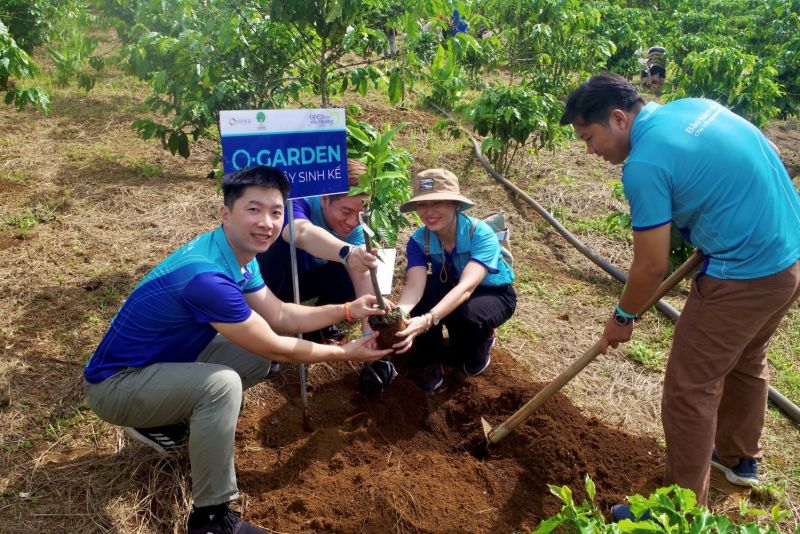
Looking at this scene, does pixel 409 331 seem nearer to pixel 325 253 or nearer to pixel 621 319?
pixel 325 253

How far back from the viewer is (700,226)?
86.7 inches

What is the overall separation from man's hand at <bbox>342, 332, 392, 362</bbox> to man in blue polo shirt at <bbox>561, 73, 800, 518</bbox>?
1.03 meters

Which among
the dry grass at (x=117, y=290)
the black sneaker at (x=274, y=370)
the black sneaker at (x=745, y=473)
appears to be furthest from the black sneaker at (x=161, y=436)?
the black sneaker at (x=745, y=473)

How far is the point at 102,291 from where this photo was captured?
4.05 metres

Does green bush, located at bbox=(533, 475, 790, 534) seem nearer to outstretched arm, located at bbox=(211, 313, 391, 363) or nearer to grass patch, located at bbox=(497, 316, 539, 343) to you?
outstretched arm, located at bbox=(211, 313, 391, 363)

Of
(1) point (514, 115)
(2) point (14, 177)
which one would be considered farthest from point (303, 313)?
(2) point (14, 177)

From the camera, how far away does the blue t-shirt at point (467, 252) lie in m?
3.21

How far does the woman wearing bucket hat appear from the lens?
10.3 feet

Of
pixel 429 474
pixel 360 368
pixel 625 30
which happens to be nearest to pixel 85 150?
pixel 360 368

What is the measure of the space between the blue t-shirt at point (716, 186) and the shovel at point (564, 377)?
27cm

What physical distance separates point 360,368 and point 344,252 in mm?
864

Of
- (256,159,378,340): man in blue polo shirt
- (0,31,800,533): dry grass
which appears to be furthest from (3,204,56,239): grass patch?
(256,159,378,340): man in blue polo shirt

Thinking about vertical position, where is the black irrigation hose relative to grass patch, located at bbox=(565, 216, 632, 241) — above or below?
above

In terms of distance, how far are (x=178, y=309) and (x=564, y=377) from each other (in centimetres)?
172
